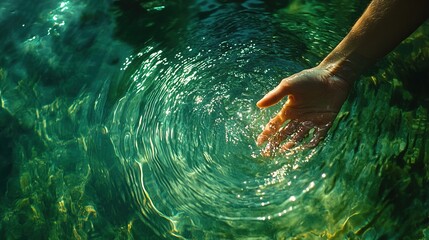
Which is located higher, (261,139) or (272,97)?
(272,97)

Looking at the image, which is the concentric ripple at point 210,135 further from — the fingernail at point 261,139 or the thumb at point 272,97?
the thumb at point 272,97

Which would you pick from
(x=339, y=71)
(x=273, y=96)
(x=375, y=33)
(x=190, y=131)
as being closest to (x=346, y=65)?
(x=339, y=71)

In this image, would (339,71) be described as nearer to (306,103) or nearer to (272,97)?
(306,103)

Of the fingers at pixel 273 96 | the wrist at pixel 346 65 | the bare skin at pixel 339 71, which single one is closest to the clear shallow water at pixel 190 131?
the bare skin at pixel 339 71

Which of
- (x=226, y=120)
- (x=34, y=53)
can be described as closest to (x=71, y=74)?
(x=34, y=53)

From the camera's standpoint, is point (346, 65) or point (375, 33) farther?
point (346, 65)

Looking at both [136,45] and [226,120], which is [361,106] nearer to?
[226,120]

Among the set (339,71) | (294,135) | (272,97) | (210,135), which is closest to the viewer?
(272,97)

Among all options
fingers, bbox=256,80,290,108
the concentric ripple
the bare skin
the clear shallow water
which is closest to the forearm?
the bare skin

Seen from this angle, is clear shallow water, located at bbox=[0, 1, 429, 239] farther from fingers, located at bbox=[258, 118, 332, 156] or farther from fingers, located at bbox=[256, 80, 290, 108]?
fingers, located at bbox=[256, 80, 290, 108]
